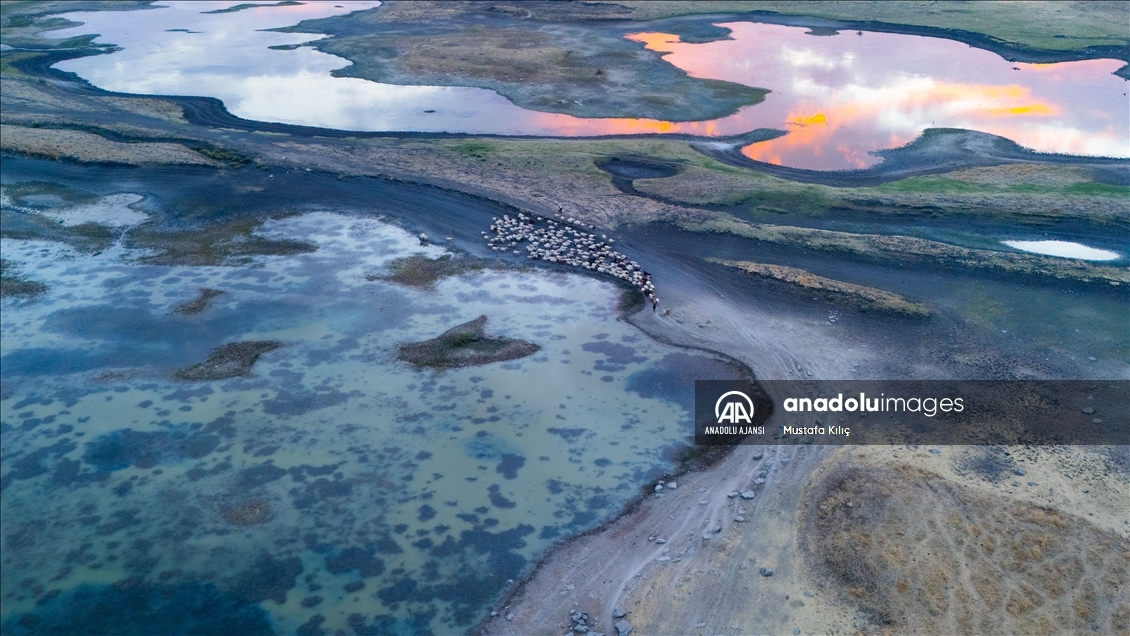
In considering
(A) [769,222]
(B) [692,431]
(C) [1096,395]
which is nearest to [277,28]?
(A) [769,222]

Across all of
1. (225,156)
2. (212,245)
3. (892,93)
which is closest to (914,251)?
(892,93)

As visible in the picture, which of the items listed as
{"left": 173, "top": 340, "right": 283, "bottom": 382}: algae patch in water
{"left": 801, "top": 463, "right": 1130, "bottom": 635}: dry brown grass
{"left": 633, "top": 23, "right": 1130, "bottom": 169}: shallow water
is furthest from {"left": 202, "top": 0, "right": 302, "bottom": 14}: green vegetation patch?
{"left": 801, "top": 463, "right": 1130, "bottom": 635}: dry brown grass

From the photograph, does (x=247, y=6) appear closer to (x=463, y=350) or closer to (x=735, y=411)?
(x=463, y=350)

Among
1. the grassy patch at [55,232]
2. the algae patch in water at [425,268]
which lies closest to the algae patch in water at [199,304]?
the algae patch in water at [425,268]

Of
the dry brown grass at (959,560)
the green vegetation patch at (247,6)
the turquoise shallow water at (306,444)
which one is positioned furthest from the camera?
the green vegetation patch at (247,6)

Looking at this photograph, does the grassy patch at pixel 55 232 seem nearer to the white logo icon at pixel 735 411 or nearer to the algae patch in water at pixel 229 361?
the algae patch in water at pixel 229 361
